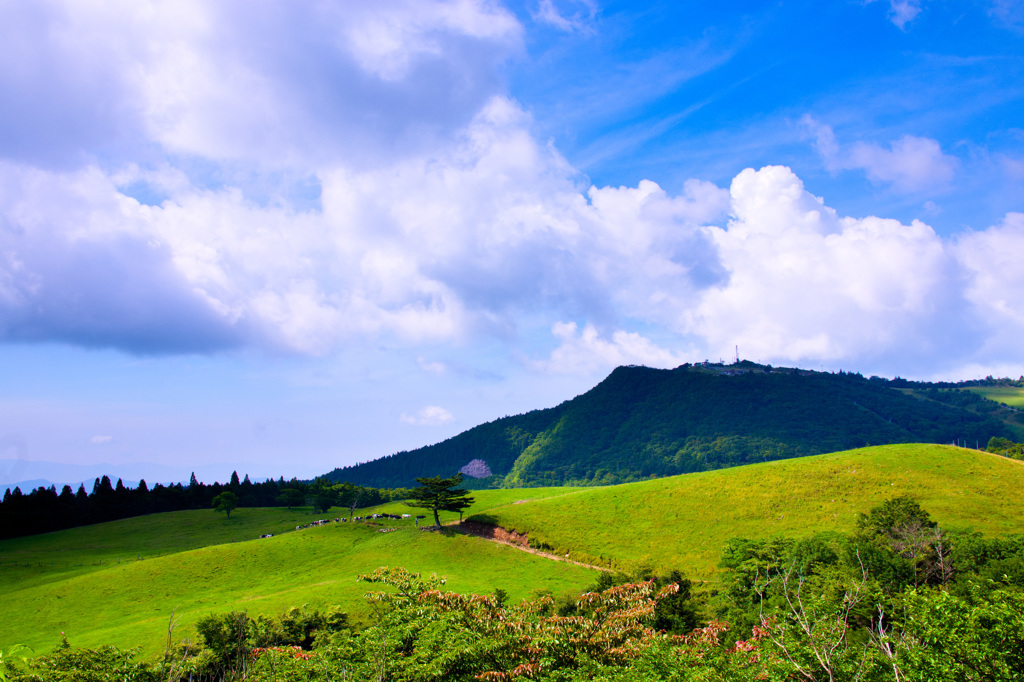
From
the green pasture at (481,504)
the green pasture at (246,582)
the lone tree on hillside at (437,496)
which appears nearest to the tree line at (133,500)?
the green pasture at (481,504)

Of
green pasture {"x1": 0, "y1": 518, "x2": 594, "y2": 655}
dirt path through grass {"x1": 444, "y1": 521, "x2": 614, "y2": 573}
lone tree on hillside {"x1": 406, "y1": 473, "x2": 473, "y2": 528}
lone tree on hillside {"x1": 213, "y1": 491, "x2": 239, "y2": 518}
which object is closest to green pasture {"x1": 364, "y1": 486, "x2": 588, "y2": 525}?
dirt path through grass {"x1": 444, "y1": 521, "x2": 614, "y2": 573}

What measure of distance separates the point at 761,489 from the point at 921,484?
64.4 feet

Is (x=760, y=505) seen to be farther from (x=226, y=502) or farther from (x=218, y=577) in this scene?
(x=226, y=502)

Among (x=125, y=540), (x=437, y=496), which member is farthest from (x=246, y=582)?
(x=125, y=540)

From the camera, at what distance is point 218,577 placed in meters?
58.4

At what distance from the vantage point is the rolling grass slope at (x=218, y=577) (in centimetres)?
4572

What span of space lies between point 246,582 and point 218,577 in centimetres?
403

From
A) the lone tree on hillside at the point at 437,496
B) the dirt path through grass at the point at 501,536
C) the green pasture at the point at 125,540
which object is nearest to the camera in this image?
the dirt path through grass at the point at 501,536

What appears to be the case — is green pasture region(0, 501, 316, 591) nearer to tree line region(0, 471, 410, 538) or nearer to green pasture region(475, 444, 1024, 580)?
tree line region(0, 471, 410, 538)

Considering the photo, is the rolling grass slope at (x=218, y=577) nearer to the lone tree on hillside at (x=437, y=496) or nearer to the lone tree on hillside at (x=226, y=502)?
the lone tree on hillside at (x=437, y=496)

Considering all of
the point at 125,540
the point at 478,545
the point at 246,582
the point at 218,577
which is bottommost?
the point at 478,545

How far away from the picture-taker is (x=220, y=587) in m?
55.7

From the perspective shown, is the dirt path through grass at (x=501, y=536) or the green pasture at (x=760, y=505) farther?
the dirt path through grass at (x=501, y=536)

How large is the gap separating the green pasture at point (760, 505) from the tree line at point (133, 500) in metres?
36.1
